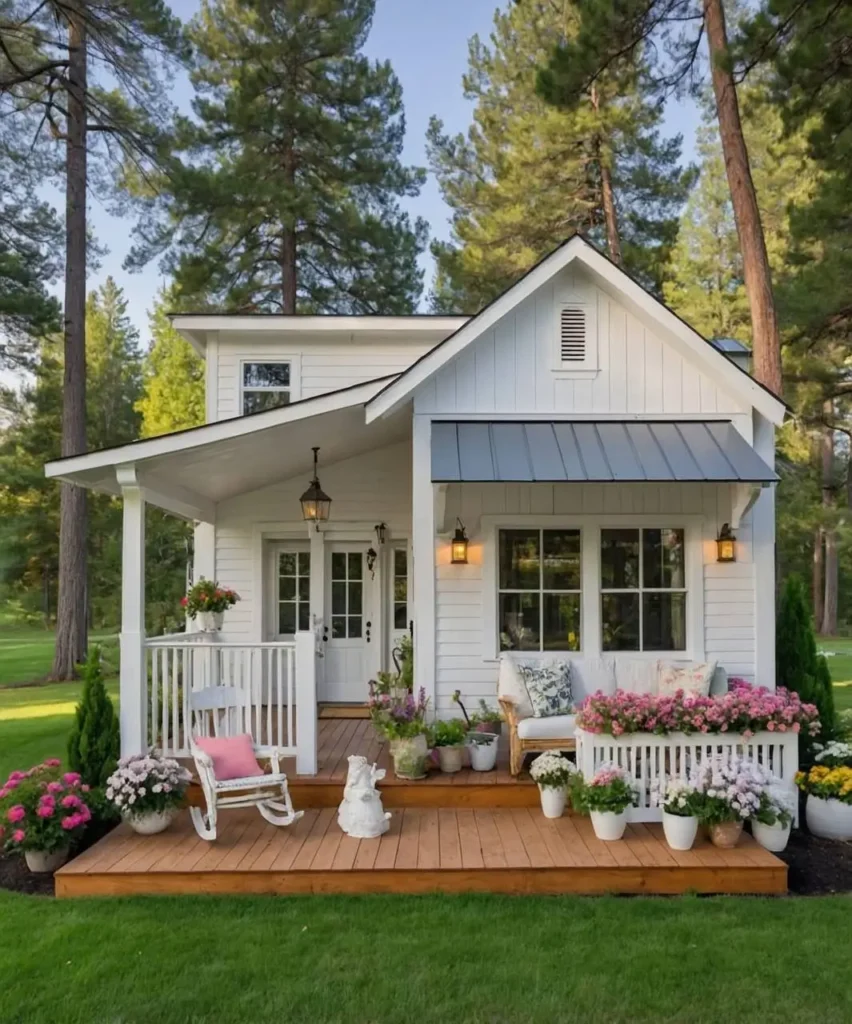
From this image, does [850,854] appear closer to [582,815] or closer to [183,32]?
[582,815]

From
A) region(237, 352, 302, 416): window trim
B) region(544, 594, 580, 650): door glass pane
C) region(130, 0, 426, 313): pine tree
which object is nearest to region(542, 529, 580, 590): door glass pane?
region(544, 594, 580, 650): door glass pane

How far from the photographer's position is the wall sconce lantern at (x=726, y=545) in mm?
6582

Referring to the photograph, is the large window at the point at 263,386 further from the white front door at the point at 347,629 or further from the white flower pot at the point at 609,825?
the white flower pot at the point at 609,825

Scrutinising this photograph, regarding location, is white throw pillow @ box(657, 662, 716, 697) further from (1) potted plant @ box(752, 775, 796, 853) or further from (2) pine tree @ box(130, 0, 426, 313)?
(2) pine tree @ box(130, 0, 426, 313)

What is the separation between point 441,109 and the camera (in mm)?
18562

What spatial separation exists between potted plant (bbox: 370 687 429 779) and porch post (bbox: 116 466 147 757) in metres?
1.83

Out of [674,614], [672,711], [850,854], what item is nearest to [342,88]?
[674,614]

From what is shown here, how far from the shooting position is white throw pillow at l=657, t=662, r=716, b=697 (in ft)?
20.3

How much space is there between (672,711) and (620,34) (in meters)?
8.09

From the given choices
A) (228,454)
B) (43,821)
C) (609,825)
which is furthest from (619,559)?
(43,821)

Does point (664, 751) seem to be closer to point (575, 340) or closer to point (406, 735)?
point (406, 735)

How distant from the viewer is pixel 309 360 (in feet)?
30.9

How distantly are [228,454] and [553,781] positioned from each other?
370cm

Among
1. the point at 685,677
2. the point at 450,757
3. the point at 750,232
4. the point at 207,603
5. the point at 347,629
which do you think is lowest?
the point at 450,757
